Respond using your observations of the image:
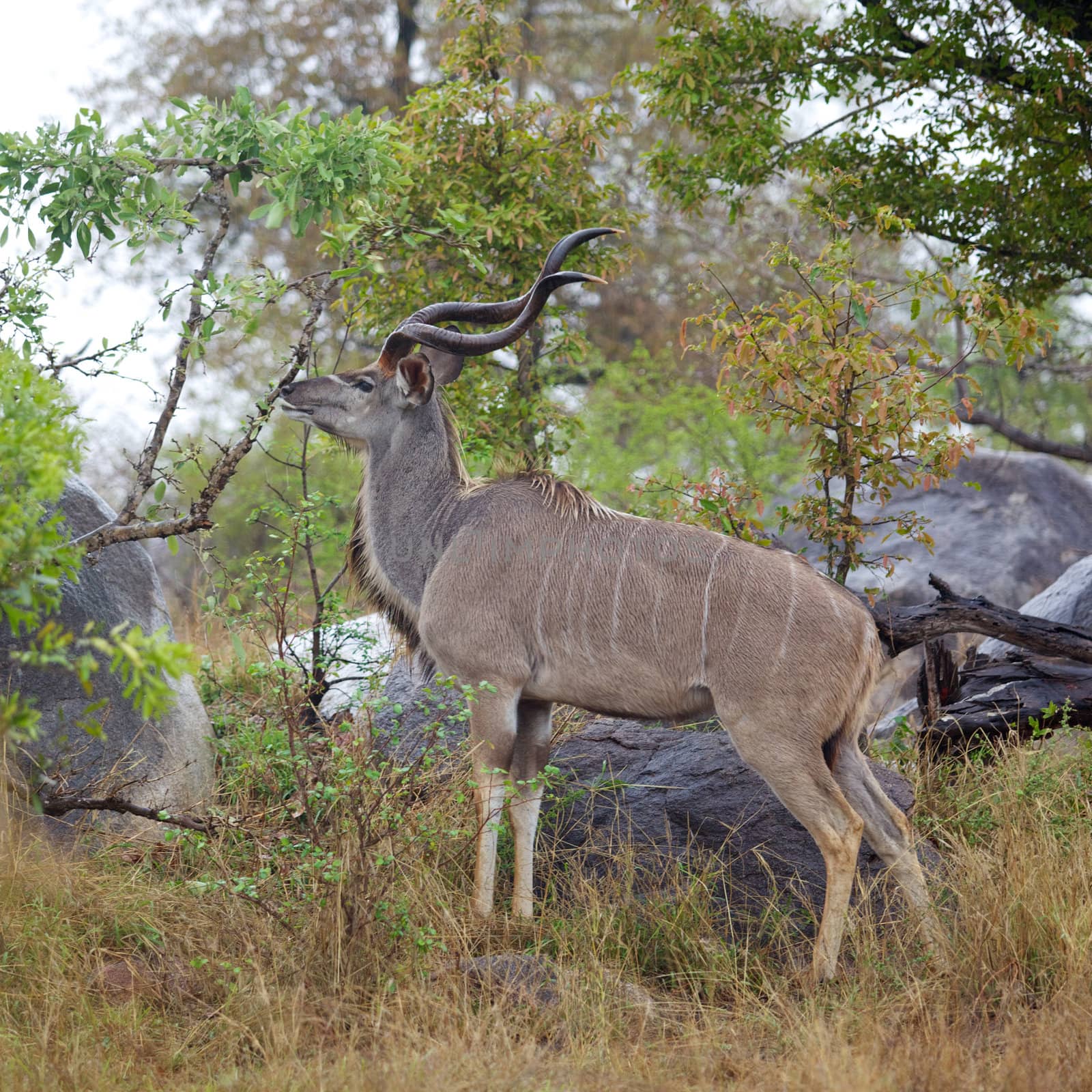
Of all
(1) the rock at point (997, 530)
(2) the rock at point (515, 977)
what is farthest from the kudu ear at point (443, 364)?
(1) the rock at point (997, 530)

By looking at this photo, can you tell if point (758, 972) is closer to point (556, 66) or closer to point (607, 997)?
point (607, 997)

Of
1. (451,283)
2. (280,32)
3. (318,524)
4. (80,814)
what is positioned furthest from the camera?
(280,32)

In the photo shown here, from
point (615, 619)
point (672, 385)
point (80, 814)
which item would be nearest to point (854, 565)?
point (615, 619)

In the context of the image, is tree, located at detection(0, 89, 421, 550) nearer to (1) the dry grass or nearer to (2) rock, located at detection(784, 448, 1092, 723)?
(1) the dry grass

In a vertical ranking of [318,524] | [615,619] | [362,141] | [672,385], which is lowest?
[615,619]

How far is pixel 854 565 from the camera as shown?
6.59 meters

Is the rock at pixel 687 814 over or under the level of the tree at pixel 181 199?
under

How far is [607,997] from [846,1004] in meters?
0.82

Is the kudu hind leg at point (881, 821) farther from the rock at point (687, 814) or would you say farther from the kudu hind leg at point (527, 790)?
the kudu hind leg at point (527, 790)

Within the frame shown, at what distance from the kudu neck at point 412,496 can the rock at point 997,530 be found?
18.8ft

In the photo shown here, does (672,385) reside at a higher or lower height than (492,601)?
higher

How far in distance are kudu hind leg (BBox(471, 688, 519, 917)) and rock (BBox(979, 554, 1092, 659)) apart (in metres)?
3.25

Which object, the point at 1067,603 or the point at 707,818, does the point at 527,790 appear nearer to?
the point at 707,818

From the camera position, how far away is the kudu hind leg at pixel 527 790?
525cm
